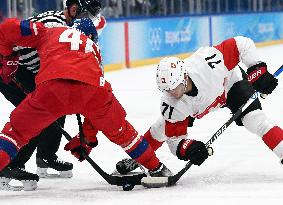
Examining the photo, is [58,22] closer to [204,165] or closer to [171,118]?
[171,118]

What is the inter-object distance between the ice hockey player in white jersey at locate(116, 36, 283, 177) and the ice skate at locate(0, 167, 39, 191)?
1.43ft

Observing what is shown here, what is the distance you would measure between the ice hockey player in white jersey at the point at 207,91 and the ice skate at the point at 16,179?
1.43 feet

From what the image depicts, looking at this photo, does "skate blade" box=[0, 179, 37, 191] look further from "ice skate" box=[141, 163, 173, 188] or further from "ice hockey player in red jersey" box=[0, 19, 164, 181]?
"ice skate" box=[141, 163, 173, 188]

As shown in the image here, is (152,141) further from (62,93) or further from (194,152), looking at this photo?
(62,93)

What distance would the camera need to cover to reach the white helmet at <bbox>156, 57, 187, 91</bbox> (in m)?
3.32

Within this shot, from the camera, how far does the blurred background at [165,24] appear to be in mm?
10461

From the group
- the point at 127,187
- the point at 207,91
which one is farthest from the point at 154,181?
the point at 207,91

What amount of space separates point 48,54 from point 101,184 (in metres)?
0.69

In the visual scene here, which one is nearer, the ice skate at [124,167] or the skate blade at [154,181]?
the skate blade at [154,181]

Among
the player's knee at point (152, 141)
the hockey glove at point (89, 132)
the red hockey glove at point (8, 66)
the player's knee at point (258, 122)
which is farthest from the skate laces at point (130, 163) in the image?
the red hockey glove at point (8, 66)

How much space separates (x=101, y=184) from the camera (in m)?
3.59

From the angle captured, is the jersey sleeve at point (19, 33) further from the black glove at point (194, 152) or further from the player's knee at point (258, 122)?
the player's knee at point (258, 122)

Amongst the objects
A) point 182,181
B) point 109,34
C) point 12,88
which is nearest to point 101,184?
point 182,181

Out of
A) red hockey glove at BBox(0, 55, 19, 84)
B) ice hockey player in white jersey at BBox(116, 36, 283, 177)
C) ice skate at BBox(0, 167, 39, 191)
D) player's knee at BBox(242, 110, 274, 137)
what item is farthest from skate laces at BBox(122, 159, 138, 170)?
red hockey glove at BBox(0, 55, 19, 84)
